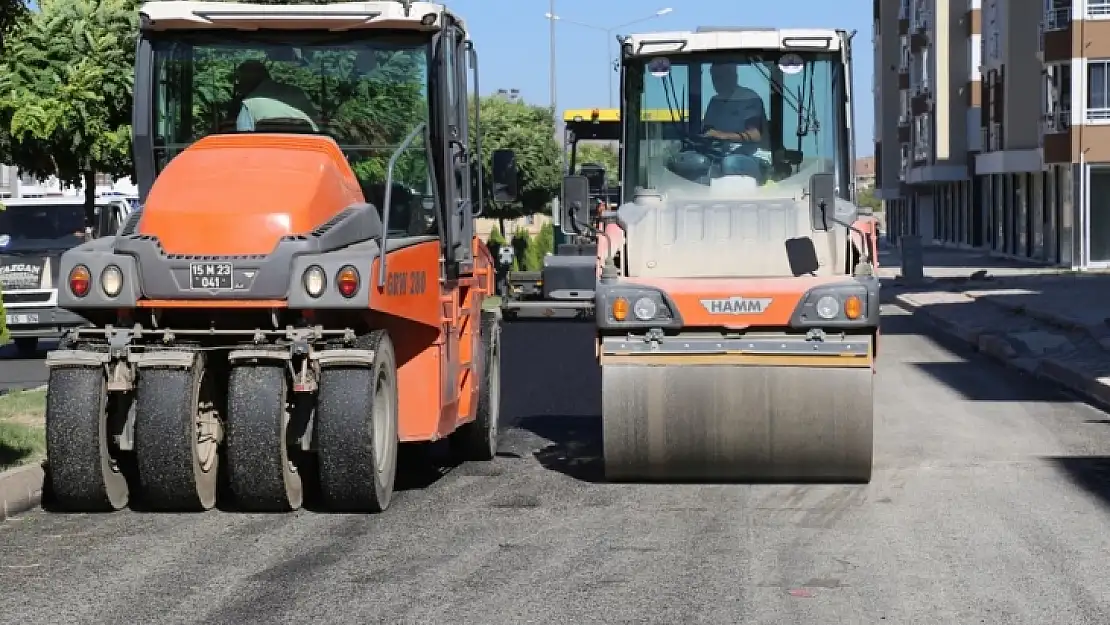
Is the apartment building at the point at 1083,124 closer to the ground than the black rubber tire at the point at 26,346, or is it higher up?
higher up

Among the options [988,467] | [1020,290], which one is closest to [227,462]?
[988,467]

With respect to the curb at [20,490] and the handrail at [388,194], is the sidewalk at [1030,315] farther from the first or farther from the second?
the curb at [20,490]

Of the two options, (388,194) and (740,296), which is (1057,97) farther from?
(388,194)

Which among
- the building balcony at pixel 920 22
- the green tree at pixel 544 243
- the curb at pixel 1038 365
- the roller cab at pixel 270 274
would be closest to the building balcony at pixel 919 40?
the building balcony at pixel 920 22

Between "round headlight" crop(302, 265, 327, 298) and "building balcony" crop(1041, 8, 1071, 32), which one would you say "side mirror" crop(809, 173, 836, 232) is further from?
"building balcony" crop(1041, 8, 1071, 32)

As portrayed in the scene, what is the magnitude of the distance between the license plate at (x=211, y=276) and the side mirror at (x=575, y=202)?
11.6 feet

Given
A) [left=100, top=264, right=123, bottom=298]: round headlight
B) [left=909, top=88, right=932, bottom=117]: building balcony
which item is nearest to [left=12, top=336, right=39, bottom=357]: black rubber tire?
[left=100, top=264, right=123, bottom=298]: round headlight

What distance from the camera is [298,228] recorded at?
1047 centimetres

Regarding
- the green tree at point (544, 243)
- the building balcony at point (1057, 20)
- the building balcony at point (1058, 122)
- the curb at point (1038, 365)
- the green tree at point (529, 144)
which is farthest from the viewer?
the green tree at point (529, 144)

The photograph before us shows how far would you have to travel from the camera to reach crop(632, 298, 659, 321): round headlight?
467 inches

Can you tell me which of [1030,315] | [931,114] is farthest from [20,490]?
[931,114]

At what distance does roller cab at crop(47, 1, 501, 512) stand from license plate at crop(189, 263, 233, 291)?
1 centimetres

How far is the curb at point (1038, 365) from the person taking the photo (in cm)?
1838

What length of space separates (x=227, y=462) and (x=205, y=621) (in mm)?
2873
